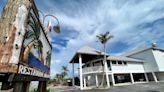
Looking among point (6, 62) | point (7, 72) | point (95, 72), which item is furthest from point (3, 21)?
point (95, 72)

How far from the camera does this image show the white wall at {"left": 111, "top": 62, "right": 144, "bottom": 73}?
22841mm

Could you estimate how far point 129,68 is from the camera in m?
24.8

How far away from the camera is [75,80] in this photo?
2947cm

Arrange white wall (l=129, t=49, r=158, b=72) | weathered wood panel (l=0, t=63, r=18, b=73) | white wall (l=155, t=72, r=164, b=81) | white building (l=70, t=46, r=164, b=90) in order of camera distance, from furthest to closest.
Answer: white wall (l=155, t=72, r=164, b=81) < white wall (l=129, t=49, r=158, b=72) < white building (l=70, t=46, r=164, b=90) < weathered wood panel (l=0, t=63, r=18, b=73)

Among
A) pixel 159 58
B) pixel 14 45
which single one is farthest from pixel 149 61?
pixel 14 45

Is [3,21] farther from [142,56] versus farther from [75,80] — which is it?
[142,56]

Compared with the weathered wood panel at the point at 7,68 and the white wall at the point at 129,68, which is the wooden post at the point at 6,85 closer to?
the weathered wood panel at the point at 7,68

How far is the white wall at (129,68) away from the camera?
2284cm

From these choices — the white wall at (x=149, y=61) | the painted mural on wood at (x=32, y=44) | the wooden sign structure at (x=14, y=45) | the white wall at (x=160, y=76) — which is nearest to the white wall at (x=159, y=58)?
the white wall at (x=149, y=61)

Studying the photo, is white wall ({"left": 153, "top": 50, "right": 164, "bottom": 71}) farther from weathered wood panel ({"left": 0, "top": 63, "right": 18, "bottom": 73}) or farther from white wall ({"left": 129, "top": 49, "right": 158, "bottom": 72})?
weathered wood panel ({"left": 0, "top": 63, "right": 18, "bottom": 73})

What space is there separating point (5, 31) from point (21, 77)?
636 millimetres

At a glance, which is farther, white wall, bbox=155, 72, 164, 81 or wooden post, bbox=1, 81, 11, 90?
white wall, bbox=155, 72, 164, 81

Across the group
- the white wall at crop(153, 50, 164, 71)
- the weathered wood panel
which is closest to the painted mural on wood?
the weathered wood panel

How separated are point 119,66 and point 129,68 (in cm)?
297
